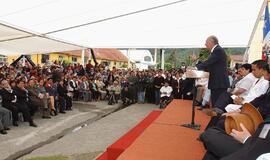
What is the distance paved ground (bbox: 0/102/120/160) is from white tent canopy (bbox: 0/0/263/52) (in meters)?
2.74

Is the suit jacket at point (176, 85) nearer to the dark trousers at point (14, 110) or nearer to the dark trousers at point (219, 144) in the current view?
the dark trousers at point (14, 110)

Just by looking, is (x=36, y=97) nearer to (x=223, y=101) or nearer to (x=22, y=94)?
(x=22, y=94)

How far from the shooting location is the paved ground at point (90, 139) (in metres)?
5.32

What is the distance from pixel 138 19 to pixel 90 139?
4.35 metres

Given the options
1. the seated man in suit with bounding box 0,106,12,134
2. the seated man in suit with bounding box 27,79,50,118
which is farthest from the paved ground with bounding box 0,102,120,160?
the seated man in suit with bounding box 27,79,50,118

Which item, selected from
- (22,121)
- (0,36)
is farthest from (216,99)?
(0,36)

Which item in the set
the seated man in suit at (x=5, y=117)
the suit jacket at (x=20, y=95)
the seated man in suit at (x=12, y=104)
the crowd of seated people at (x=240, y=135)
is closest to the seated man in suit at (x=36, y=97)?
the suit jacket at (x=20, y=95)

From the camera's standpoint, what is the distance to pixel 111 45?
13031 millimetres

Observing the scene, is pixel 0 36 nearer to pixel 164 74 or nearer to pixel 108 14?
pixel 108 14

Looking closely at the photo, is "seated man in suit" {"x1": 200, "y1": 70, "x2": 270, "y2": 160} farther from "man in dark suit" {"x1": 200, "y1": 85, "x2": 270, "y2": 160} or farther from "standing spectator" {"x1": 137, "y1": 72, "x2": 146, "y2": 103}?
"standing spectator" {"x1": 137, "y1": 72, "x2": 146, "y2": 103}

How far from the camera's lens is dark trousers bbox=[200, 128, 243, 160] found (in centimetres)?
214

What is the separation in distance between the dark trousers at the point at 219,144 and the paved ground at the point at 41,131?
12.6 feet

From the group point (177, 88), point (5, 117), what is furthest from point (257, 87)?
point (177, 88)

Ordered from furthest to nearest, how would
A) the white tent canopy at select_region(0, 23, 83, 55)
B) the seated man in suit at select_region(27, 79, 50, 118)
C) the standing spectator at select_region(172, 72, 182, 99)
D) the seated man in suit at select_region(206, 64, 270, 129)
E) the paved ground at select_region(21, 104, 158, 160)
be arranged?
the standing spectator at select_region(172, 72, 182, 99)
the white tent canopy at select_region(0, 23, 83, 55)
the seated man in suit at select_region(27, 79, 50, 118)
the paved ground at select_region(21, 104, 158, 160)
the seated man in suit at select_region(206, 64, 270, 129)
